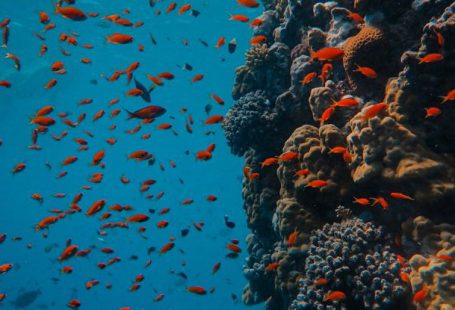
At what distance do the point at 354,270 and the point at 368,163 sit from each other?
5.33 ft

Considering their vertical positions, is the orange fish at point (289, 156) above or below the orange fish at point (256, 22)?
below

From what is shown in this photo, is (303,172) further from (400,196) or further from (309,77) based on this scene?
(309,77)

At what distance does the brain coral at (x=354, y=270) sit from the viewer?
512 centimetres

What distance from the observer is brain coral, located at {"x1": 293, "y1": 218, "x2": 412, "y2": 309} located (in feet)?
16.8

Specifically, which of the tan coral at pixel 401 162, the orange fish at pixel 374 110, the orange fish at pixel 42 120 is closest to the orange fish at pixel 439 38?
the orange fish at pixel 374 110

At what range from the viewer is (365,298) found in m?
5.20

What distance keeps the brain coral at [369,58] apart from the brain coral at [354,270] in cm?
257

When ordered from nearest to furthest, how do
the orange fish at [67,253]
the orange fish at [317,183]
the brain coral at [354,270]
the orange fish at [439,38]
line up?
the orange fish at [439,38], the brain coral at [354,270], the orange fish at [317,183], the orange fish at [67,253]

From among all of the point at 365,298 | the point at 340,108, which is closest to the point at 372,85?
the point at 340,108

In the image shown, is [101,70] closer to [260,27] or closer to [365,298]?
[260,27]

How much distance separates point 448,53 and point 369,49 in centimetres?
162

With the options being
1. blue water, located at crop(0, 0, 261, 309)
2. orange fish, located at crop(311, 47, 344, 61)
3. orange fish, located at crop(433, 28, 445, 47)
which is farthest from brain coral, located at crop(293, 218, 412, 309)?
blue water, located at crop(0, 0, 261, 309)

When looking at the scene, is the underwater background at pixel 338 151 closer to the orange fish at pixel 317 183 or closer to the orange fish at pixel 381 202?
the orange fish at pixel 317 183

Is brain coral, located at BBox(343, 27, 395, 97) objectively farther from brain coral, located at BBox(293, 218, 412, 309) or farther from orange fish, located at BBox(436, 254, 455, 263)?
orange fish, located at BBox(436, 254, 455, 263)
